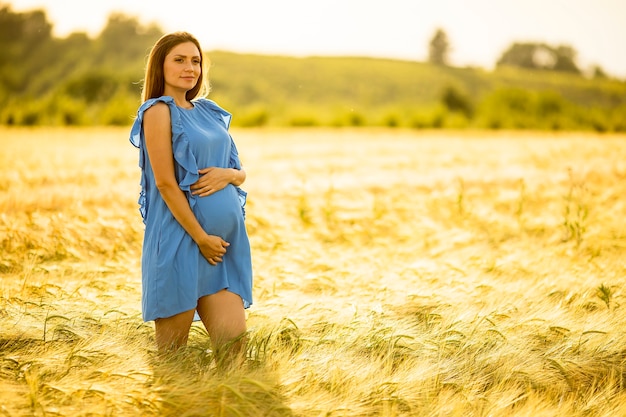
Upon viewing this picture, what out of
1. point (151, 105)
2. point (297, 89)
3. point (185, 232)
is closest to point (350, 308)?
point (185, 232)

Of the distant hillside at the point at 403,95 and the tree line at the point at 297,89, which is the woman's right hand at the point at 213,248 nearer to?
the tree line at the point at 297,89

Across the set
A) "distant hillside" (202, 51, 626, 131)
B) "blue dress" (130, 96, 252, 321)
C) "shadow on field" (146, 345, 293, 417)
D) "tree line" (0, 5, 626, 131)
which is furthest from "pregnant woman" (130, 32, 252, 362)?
"distant hillside" (202, 51, 626, 131)

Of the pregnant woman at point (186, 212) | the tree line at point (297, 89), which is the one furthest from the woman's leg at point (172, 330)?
the tree line at point (297, 89)

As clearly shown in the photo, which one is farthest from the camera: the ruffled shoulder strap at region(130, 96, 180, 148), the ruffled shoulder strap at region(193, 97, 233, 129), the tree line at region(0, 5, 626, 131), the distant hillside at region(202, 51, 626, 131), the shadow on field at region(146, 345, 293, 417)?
the distant hillside at region(202, 51, 626, 131)

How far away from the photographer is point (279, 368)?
2992mm

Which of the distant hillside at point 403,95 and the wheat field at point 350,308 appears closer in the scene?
the wheat field at point 350,308

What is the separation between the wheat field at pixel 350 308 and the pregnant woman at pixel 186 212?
0.66ft

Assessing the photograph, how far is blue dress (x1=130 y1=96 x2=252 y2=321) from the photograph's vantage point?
2939 mm

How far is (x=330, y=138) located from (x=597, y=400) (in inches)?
645

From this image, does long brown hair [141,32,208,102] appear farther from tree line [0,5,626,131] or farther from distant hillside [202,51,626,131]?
distant hillside [202,51,626,131]

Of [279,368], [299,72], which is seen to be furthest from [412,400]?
[299,72]

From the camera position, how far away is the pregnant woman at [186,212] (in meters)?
2.93

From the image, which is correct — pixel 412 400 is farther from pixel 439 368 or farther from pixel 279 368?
pixel 279 368

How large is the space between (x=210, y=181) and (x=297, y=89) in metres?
43.0
